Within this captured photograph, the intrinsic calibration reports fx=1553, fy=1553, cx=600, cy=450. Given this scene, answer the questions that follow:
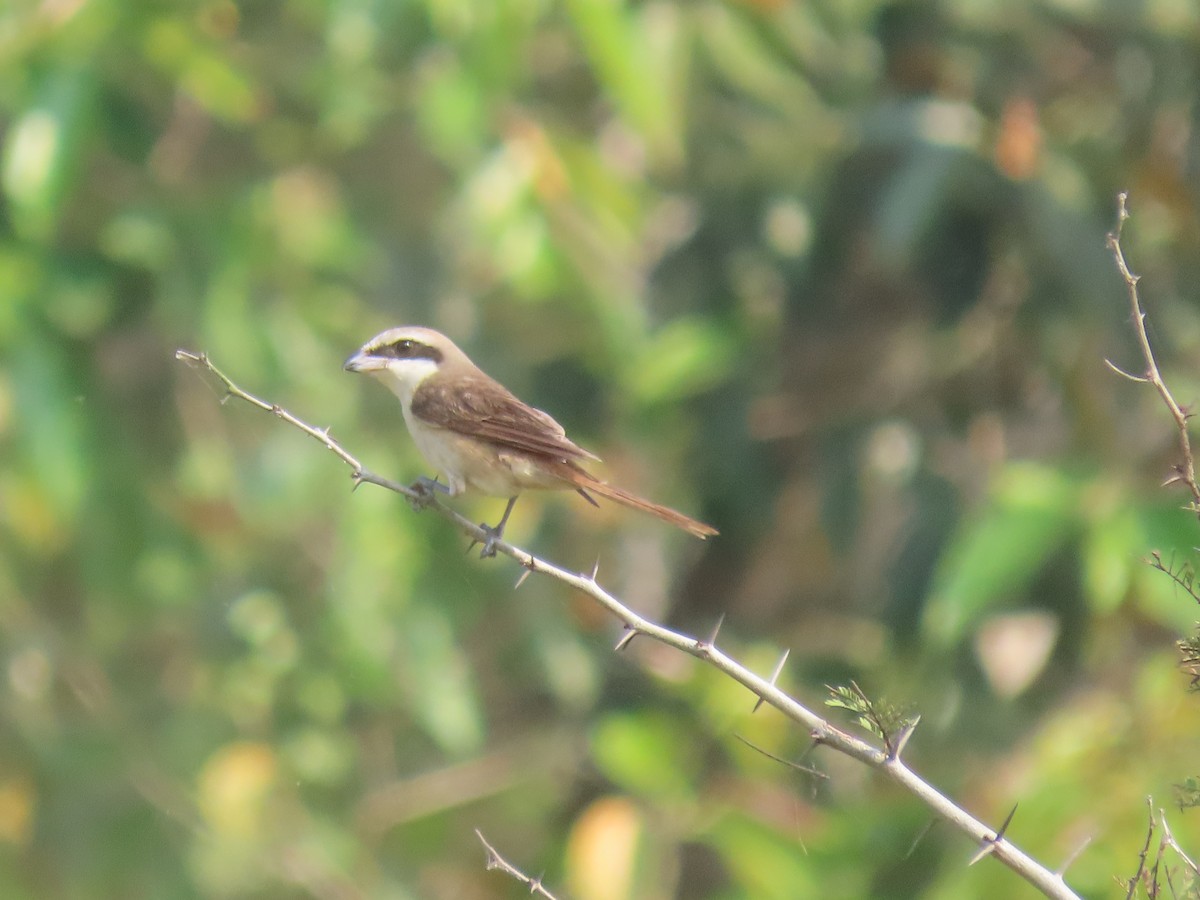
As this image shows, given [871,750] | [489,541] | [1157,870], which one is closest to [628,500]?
[489,541]

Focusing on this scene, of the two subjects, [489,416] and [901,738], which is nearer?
[901,738]

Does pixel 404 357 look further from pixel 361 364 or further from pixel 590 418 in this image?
pixel 590 418

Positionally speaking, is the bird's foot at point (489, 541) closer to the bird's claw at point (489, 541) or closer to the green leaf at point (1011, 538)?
the bird's claw at point (489, 541)

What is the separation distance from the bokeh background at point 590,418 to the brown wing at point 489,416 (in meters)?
1.11

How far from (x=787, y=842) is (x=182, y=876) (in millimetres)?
2834

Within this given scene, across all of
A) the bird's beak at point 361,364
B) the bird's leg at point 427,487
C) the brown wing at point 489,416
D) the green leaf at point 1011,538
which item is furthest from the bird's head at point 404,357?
the green leaf at point 1011,538

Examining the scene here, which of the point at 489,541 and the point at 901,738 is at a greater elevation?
the point at 901,738

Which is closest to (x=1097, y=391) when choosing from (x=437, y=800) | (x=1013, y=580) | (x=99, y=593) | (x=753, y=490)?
(x=753, y=490)

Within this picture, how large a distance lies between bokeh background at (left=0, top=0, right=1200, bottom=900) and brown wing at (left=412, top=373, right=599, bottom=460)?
1114mm

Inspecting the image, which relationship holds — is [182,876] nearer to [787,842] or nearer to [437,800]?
[437,800]

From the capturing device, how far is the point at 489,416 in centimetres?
373

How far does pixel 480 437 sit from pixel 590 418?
2427 mm

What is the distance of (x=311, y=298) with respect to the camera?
5.51 m

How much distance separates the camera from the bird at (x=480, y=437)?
11.8 feet
